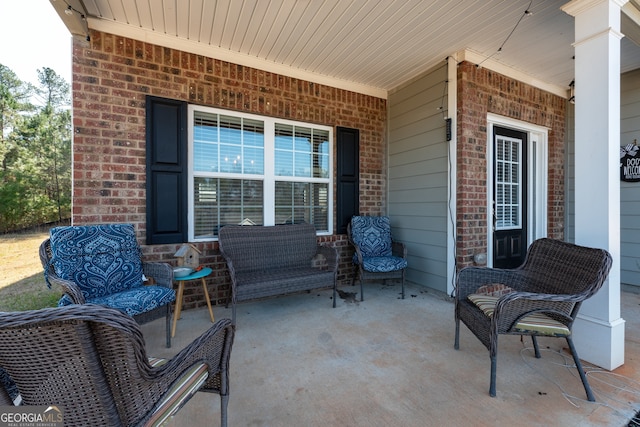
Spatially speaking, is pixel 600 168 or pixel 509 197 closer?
pixel 600 168

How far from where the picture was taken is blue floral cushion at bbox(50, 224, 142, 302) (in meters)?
2.21

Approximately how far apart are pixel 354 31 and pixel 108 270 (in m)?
3.29

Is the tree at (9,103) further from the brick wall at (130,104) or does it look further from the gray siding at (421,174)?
the gray siding at (421,174)

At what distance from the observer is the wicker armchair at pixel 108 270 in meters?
2.12

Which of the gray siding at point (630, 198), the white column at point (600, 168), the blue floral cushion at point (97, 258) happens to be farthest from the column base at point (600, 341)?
the blue floral cushion at point (97, 258)

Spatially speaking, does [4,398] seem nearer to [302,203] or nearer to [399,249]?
[302,203]

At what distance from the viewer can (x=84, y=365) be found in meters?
0.79

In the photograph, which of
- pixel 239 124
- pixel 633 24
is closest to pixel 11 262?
pixel 239 124

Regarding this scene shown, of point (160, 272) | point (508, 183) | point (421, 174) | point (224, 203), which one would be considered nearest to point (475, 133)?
point (421, 174)

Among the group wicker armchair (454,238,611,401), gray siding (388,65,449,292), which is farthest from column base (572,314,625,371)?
gray siding (388,65,449,292)

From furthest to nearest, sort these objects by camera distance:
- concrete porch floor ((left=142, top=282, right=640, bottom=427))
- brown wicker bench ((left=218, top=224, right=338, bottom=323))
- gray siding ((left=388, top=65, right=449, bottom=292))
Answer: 1. gray siding ((left=388, top=65, right=449, bottom=292))
2. brown wicker bench ((left=218, top=224, right=338, bottom=323))
3. concrete porch floor ((left=142, top=282, right=640, bottom=427))

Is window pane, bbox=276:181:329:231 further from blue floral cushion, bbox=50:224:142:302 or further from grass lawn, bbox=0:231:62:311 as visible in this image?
grass lawn, bbox=0:231:62:311

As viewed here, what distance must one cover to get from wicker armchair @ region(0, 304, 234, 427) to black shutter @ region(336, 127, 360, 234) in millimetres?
3305

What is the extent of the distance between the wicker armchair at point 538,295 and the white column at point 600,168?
0.31 m
